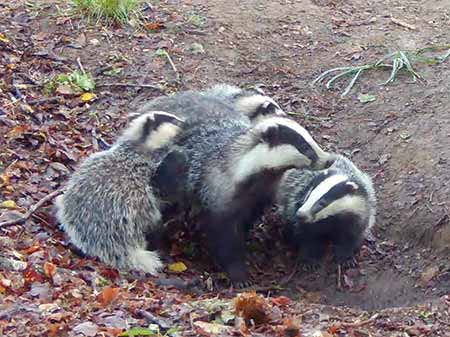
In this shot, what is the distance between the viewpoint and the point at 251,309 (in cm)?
396

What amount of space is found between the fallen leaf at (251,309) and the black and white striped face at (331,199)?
52.9 inches

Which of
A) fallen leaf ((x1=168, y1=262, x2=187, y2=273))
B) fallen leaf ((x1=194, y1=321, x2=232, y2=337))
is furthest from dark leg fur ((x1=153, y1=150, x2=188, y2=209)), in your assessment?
fallen leaf ((x1=194, y1=321, x2=232, y2=337))

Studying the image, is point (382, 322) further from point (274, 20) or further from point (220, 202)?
point (274, 20)

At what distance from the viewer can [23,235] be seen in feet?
16.4

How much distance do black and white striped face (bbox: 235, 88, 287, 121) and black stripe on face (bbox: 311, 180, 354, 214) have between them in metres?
0.78

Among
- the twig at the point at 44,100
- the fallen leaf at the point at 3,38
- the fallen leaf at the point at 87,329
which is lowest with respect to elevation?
the twig at the point at 44,100

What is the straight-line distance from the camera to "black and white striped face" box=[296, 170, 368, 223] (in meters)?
5.29

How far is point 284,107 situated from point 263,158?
4.55ft

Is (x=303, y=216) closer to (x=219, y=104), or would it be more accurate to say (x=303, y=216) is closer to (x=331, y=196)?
(x=331, y=196)

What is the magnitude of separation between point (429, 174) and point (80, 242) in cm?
201

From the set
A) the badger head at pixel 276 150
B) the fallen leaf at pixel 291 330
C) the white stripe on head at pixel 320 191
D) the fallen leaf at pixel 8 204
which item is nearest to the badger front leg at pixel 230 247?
the badger head at pixel 276 150

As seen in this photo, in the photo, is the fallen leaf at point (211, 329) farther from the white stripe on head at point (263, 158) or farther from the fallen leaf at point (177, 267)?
the white stripe on head at point (263, 158)

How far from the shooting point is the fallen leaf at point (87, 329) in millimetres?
3634

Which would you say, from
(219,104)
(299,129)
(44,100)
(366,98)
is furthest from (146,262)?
(366,98)
